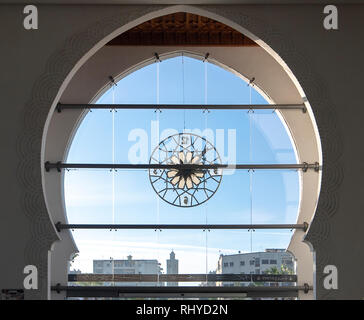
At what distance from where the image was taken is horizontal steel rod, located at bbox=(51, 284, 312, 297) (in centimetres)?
1565

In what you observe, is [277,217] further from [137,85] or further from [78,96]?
[78,96]

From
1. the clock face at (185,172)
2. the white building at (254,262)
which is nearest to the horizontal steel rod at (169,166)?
the clock face at (185,172)

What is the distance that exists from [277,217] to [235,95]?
311 cm

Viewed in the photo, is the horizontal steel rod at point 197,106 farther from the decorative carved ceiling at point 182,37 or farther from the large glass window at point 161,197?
the decorative carved ceiling at point 182,37

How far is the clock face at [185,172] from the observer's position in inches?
616

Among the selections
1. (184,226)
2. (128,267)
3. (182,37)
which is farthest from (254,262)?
(182,37)

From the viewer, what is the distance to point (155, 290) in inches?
619

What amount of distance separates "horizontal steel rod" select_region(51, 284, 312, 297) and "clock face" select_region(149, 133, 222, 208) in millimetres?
2031

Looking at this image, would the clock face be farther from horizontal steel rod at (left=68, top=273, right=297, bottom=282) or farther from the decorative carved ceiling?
the decorative carved ceiling

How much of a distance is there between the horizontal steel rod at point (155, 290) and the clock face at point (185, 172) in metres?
2.03

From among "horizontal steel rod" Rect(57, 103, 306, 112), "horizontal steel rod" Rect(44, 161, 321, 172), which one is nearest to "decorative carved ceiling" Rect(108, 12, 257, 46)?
"horizontal steel rod" Rect(57, 103, 306, 112)

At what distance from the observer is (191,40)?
16.0 metres
